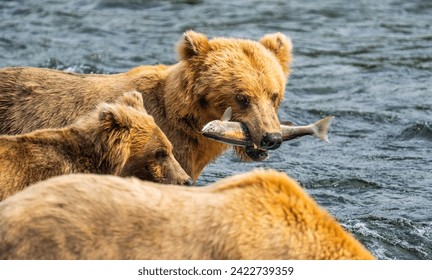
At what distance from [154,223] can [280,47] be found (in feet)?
15.4

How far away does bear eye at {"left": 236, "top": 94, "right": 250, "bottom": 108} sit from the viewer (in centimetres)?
890

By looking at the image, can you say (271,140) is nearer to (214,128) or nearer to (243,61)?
(214,128)

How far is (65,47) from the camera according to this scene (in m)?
16.5

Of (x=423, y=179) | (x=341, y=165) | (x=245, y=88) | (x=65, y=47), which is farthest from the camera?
(x=65, y=47)

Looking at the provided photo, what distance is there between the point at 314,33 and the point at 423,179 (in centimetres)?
734

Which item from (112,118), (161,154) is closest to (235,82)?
(161,154)

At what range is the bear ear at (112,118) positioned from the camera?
7.47 metres

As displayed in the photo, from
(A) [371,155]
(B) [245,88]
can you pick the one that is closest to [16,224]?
(B) [245,88]

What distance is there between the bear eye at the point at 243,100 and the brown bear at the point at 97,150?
4.05ft

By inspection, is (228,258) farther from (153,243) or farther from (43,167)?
(43,167)

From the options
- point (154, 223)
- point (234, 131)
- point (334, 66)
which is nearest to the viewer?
point (154, 223)

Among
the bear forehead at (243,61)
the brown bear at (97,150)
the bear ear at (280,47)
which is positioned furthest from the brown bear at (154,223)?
the bear ear at (280,47)

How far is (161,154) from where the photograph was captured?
306 inches

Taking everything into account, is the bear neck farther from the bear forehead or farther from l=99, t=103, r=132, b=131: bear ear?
l=99, t=103, r=132, b=131: bear ear
